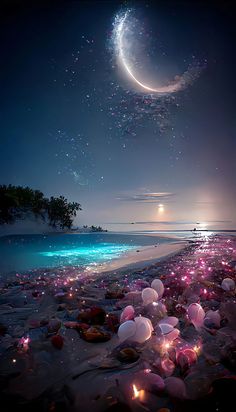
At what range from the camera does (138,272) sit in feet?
24.5

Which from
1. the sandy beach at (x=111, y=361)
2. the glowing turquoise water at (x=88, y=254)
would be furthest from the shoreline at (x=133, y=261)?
the sandy beach at (x=111, y=361)

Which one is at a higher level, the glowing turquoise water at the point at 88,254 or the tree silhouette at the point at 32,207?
the tree silhouette at the point at 32,207

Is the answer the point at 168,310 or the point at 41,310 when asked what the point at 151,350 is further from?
the point at 41,310

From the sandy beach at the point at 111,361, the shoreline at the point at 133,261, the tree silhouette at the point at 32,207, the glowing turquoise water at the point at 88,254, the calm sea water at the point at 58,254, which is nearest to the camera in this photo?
the sandy beach at the point at 111,361

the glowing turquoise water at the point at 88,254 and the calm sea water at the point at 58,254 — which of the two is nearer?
the calm sea water at the point at 58,254

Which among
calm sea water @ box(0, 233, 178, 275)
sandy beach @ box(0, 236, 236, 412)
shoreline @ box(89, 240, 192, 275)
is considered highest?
sandy beach @ box(0, 236, 236, 412)

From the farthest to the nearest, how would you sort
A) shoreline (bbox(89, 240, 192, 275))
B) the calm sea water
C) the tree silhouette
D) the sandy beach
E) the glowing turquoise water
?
the tree silhouette < the glowing turquoise water < the calm sea water < shoreline (bbox(89, 240, 192, 275)) < the sandy beach

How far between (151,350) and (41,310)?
2.42 m

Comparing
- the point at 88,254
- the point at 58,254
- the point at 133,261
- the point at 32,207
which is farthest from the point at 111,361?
the point at 32,207

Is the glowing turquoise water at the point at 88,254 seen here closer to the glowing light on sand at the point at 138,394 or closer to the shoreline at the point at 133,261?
the shoreline at the point at 133,261

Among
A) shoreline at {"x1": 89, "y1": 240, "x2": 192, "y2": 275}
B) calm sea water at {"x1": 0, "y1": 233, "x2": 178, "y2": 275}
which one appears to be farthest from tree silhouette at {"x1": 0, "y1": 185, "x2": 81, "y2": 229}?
shoreline at {"x1": 89, "y1": 240, "x2": 192, "y2": 275}

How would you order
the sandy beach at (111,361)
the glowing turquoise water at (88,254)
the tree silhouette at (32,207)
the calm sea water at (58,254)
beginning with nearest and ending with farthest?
the sandy beach at (111,361) < the calm sea water at (58,254) < the glowing turquoise water at (88,254) < the tree silhouette at (32,207)

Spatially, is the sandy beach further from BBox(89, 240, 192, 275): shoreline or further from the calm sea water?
the calm sea water

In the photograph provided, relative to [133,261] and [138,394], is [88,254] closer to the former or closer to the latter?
[133,261]
